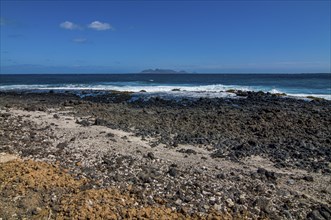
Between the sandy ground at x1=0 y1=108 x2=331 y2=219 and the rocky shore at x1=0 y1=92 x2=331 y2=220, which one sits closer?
the rocky shore at x1=0 y1=92 x2=331 y2=220

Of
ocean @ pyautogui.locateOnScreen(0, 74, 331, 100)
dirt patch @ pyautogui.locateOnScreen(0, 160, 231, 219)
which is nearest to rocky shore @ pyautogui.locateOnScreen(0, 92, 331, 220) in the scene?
dirt patch @ pyautogui.locateOnScreen(0, 160, 231, 219)

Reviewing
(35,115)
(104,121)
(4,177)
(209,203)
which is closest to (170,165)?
(209,203)

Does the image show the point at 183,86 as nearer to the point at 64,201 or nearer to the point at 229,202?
the point at 229,202

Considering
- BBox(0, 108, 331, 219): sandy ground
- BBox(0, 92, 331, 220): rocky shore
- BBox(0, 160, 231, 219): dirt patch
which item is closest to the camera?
BBox(0, 160, 231, 219): dirt patch

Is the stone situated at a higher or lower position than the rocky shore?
lower

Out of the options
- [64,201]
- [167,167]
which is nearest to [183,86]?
[167,167]

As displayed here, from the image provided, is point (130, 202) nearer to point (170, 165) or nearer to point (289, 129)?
point (170, 165)

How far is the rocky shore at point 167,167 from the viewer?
6031mm

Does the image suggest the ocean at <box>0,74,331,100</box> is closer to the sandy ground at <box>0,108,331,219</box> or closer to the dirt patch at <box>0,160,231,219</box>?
the sandy ground at <box>0,108,331,219</box>


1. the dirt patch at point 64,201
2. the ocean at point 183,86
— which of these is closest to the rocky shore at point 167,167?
the dirt patch at point 64,201

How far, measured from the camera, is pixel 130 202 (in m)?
6.15

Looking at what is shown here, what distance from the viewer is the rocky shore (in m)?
6.03

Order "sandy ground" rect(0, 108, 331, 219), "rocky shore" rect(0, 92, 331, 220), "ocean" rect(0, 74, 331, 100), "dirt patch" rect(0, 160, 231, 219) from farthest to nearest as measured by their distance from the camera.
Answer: "ocean" rect(0, 74, 331, 100) → "sandy ground" rect(0, 108, 331, 219) → "rocky shore" rect(0, 92, 331, 220) → "dirt patch" rect(0, 160, 231, 219)

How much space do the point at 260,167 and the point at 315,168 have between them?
149 cm
